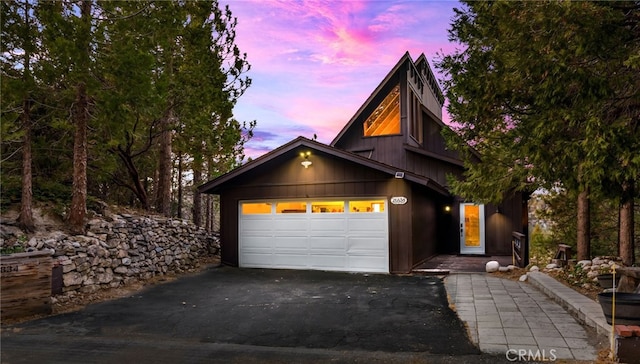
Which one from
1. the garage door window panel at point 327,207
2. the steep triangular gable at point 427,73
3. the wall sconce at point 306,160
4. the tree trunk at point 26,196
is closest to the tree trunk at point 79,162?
the tree trunk at point 26,196

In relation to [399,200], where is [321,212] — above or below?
below

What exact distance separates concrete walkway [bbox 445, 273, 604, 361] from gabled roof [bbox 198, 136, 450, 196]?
2.96 meters

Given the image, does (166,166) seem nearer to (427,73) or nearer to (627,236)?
(427,73)

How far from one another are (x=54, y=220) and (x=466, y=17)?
1006cm

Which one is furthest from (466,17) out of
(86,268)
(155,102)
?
(86,268)

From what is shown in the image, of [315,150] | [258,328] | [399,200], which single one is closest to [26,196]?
[258,328]

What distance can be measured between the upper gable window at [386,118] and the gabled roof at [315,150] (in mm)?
3603

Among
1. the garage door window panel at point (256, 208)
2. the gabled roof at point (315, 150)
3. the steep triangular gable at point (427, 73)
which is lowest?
the garage door window panel at point (256, 208)

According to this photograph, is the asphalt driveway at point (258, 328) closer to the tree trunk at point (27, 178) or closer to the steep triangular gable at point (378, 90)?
the tree trunk at point (27, 178)

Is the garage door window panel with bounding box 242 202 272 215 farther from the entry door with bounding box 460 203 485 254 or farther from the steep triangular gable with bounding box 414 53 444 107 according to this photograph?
the steep triangular gable with bounding box 414 53 444 107

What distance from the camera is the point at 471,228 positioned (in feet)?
48.3

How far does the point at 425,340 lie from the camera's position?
5.04m

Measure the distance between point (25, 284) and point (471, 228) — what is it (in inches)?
521

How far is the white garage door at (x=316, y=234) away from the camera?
10.9 meters
